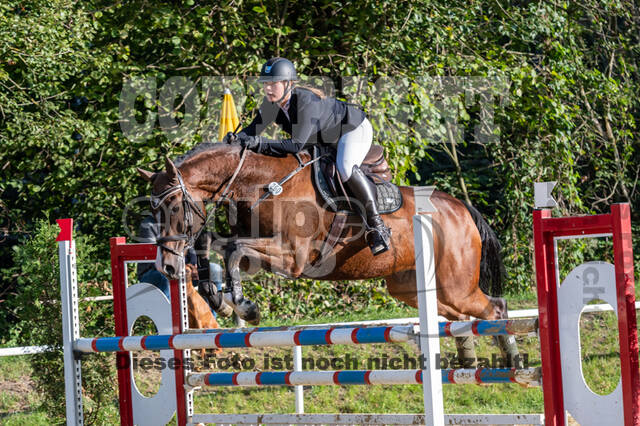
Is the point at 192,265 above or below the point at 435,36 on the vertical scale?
below

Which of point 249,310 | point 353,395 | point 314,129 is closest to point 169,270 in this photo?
point 249,310

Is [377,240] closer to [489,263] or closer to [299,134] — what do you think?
[299,134]

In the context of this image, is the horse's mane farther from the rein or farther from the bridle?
the rein

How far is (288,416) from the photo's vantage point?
11.1 feet

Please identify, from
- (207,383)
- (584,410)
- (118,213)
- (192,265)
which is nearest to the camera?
(584,410)

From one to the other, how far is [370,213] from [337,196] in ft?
0.64

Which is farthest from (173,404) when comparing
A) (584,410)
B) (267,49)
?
→ (267,49)

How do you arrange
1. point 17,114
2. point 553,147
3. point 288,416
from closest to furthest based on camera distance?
point 288,416 → point 17,114 → point 553,147

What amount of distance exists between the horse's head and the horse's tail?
1683 mm

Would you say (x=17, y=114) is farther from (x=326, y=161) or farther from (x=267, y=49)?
(x=326, y=161)

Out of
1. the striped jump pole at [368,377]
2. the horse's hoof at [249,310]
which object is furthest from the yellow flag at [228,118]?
the striped jump pole at [368,377]

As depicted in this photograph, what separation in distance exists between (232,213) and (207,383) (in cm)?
82

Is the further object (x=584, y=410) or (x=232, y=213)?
(x=232, y=213)

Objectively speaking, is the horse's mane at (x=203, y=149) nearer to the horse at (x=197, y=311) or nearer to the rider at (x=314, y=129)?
the rider at (x=314, y=129)
